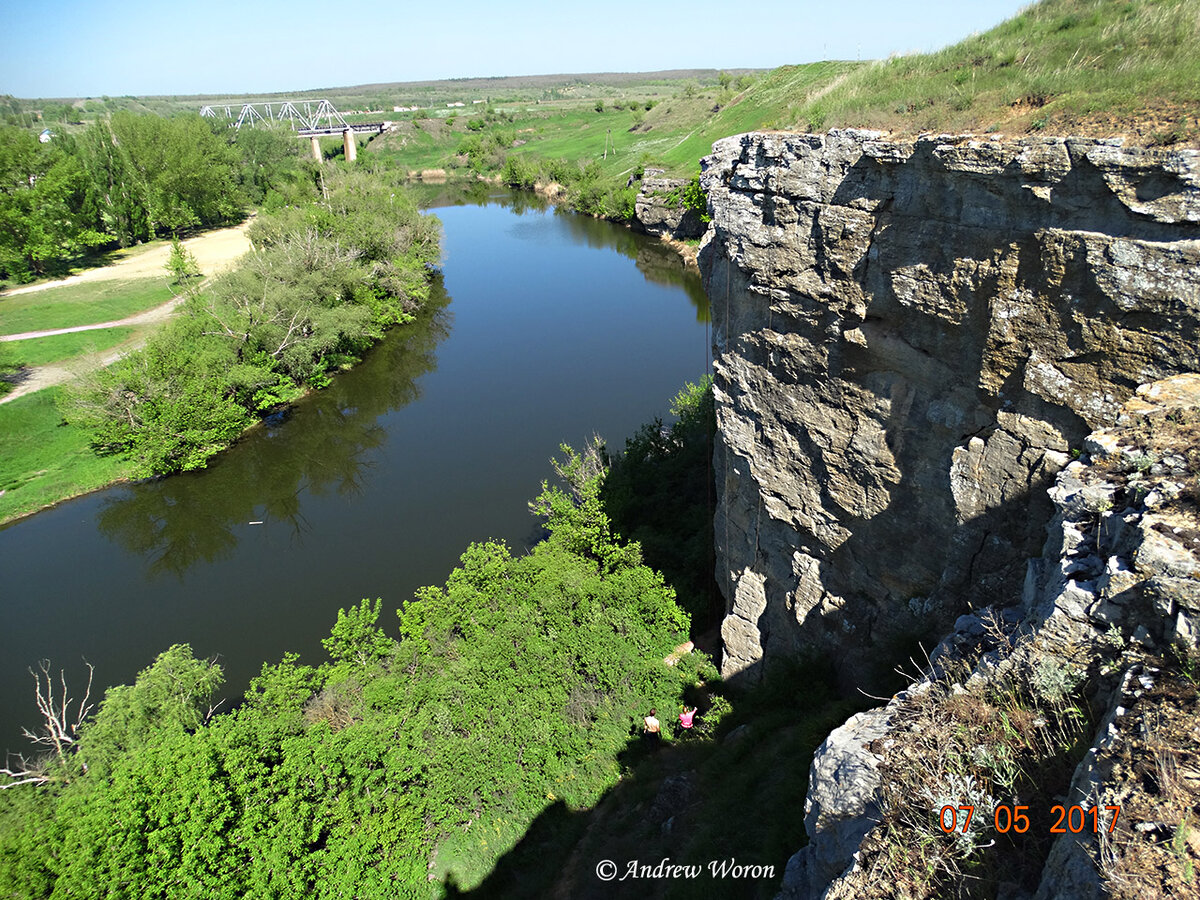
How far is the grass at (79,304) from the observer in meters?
37.5

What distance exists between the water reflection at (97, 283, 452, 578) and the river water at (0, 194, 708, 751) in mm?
80

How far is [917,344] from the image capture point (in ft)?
28.6

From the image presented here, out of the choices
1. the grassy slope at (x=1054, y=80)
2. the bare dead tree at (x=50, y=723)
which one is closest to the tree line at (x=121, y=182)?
the bare dead tree at (x=50, y=723)

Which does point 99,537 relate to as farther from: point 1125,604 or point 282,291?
point 1125,604

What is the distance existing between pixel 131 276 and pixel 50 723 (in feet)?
140

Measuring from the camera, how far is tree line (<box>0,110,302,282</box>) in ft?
141

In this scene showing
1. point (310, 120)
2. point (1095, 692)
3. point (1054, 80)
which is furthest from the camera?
point (310, 120)

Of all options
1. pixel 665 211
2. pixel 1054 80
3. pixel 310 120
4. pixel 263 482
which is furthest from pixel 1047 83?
pixel 310 120

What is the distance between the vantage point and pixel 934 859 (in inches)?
172

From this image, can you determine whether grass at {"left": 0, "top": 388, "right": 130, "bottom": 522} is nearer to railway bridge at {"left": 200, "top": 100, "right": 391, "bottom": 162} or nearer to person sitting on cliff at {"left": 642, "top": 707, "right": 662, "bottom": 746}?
person sitting on cliff at {"left": 642, "top": 707, "right": 662, "bottom": 746}

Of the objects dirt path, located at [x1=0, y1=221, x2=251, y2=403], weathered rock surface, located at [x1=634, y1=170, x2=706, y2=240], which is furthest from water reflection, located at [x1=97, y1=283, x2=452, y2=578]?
weathered rock surface, located at [x1=634, y1=170, x2=706, y2=240]

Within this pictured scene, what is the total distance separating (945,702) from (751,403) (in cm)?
664

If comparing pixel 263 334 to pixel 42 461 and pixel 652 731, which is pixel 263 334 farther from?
pixel 652 731

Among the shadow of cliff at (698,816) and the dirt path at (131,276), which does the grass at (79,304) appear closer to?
the dirt path at (131,276)
